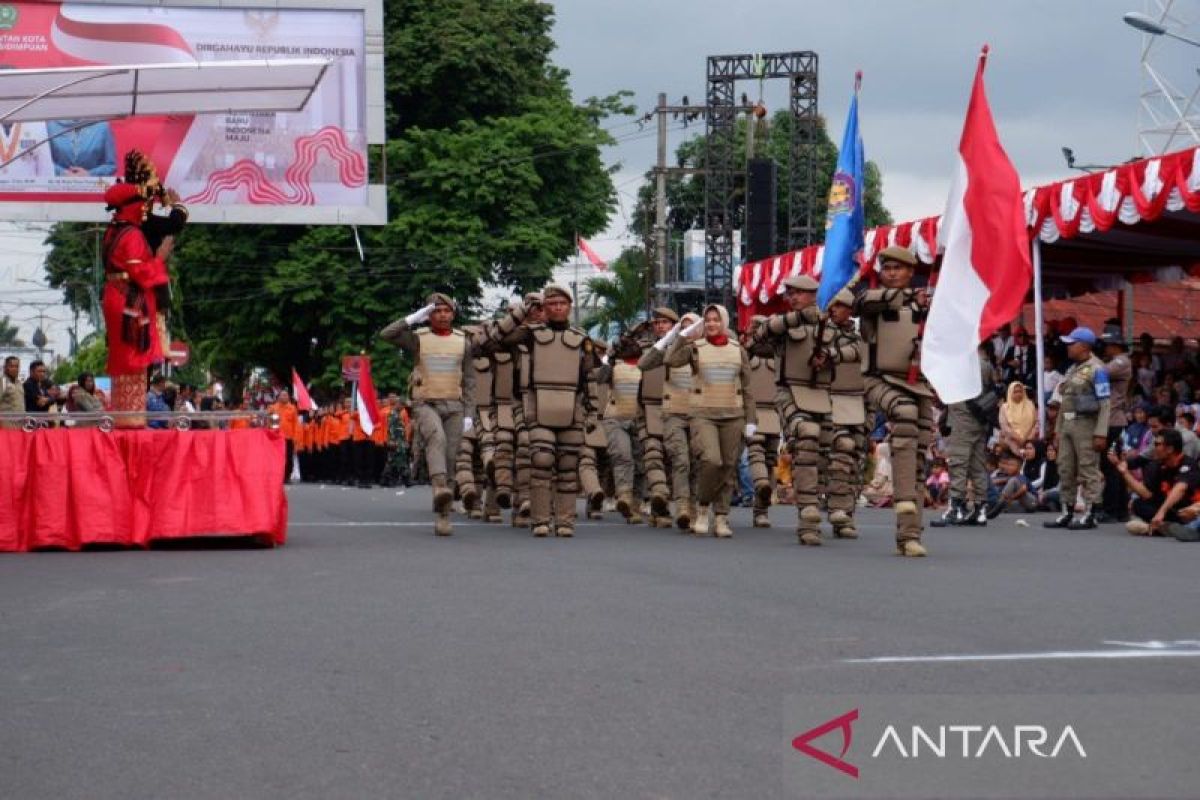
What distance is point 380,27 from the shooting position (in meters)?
30.8

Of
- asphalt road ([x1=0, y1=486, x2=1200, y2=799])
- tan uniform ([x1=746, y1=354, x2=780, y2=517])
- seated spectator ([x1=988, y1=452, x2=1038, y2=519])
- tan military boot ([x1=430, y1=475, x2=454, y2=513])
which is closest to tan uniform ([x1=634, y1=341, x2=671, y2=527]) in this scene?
tan uniform ([x1=746, y1=354, x2=780, y2=517])

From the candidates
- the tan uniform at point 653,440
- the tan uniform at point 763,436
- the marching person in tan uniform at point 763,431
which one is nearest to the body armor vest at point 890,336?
the marching person in tan uniform at point 763,431

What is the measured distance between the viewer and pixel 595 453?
21.3 metres

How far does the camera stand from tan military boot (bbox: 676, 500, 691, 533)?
1828 centimetres

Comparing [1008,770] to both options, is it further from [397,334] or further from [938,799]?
[397,334]

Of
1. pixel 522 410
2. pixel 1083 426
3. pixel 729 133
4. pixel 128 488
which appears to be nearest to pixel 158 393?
pixel 522 410

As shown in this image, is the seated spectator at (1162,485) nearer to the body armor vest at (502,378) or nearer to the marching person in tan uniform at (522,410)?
the marching person in tan uniform at (522,410)

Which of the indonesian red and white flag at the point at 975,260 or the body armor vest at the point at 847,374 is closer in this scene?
the indonesian red and white flag at the point at 975,260

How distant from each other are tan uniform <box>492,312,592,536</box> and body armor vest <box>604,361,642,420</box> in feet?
10.1

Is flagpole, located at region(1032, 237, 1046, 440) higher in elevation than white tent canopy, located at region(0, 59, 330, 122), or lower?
lower

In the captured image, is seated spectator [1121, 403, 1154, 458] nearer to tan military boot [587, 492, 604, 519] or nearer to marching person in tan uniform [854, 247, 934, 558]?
tan military boot [587, 492, 604, 519]

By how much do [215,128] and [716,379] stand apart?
14700 mm

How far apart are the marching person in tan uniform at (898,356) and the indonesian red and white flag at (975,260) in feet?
1.19

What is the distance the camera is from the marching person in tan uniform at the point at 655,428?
19422 mm
